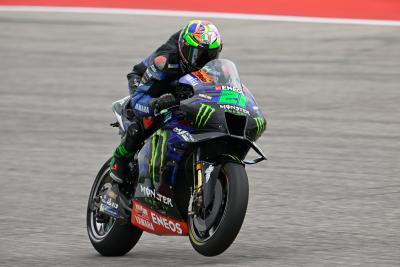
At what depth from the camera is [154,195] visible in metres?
7.18

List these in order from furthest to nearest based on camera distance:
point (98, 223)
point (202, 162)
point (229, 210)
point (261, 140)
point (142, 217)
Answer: point (261, 140) < point (98, 223) < point (142, 217) < point (202, 162) < point (229, 210)

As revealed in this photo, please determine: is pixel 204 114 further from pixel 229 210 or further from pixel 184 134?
pixel 229 210

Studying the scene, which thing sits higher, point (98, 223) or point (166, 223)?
point (166, 223)

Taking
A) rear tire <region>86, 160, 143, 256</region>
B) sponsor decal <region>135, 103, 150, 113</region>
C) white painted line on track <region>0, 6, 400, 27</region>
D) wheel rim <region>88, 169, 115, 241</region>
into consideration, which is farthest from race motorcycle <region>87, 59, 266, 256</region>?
white painted line on track <region>0, 6, 400, 27</region>

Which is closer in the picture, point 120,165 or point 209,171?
point 209,171

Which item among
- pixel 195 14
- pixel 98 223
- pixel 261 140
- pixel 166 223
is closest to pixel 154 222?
pixel 166 223

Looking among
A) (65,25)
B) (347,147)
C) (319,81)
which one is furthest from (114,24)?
(347,147)

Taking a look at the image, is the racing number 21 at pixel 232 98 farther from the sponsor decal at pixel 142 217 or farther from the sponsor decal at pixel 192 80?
the sponsor decal at pixel 142 217

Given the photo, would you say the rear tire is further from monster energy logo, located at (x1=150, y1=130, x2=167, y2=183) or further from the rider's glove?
the rider's glove

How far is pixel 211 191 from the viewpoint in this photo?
6.66m

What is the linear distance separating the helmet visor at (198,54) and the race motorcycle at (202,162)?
0.24 ft

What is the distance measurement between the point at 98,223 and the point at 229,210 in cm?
184

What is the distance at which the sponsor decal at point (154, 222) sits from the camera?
6969 millimetres

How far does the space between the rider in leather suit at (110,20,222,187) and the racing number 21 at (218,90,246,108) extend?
13.6 inches
